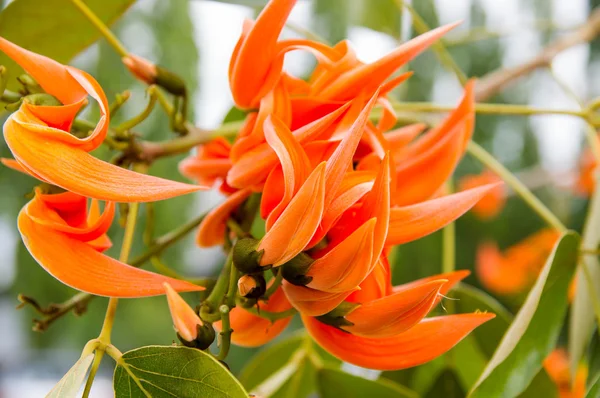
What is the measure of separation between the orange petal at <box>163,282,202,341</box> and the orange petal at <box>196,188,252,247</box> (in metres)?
0.08

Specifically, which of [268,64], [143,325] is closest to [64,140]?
[268,64]

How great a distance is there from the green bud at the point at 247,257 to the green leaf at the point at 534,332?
0.52 ft

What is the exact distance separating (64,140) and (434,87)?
1539 millimetres

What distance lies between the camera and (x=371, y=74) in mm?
364

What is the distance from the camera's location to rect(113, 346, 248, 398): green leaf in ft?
1.05

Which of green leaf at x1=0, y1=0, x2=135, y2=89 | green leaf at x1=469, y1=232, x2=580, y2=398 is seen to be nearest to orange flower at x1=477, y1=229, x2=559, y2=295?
green leaf at x1=469, y1=232, x2=580, y2=398

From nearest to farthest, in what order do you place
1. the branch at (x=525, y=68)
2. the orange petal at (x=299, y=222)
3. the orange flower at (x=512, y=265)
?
1. the orange petal at (x=299, y=222)
2. the branch at (x=525, y=68)
3. the orange flower at (x=512, y=265)

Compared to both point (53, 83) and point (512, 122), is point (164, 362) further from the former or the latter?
point (512, 122)

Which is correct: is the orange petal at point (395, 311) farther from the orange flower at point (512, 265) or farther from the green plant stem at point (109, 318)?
the orange flower at point (512, 265)

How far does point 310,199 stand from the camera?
0.30 metres

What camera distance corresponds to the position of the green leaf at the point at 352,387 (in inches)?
23.0

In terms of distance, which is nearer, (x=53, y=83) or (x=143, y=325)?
(x=53, y=83)

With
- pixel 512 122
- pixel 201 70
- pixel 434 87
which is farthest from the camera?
pixel 512 122

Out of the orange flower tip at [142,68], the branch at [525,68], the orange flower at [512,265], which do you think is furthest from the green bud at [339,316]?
the orange flower at [512,265]
